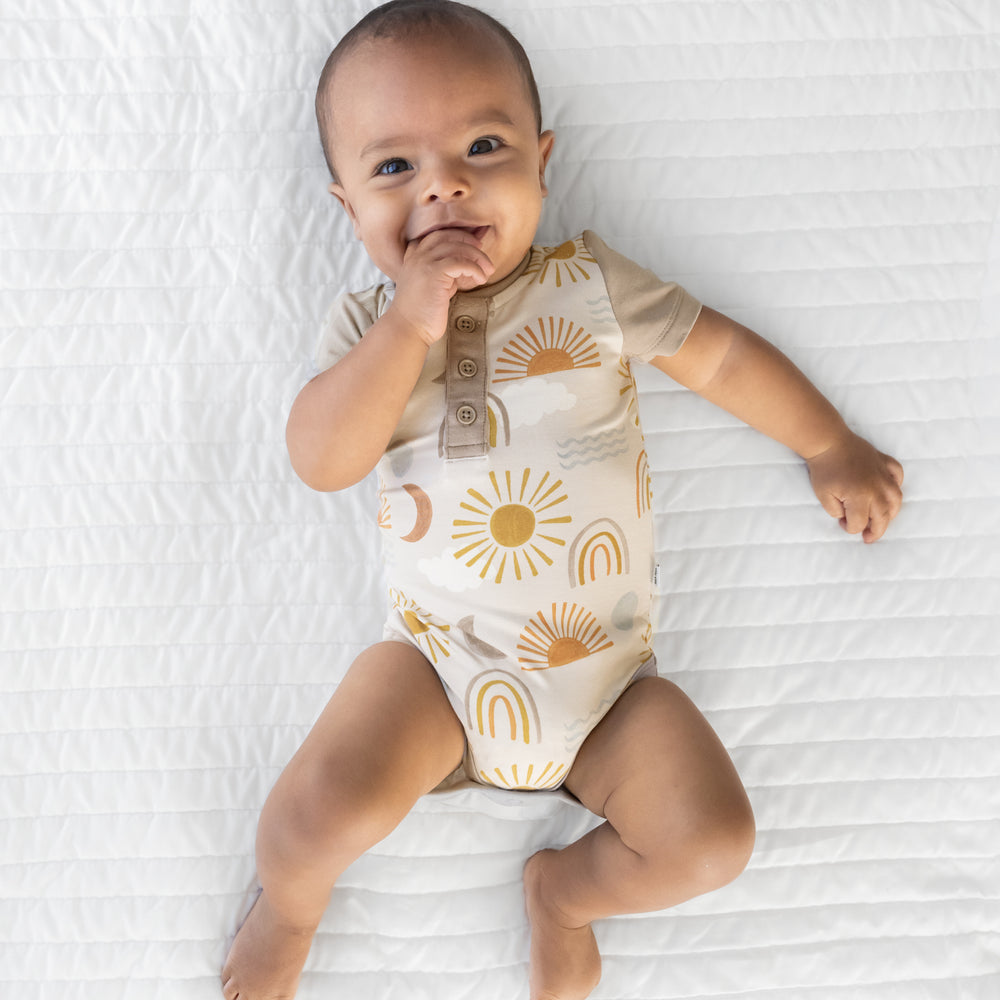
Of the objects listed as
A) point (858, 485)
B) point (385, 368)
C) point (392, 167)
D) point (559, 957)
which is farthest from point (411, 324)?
point (559, 957)

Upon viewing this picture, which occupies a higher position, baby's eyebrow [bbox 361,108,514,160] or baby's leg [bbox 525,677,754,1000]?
baby's eyebrow [bbox 361,108,514,160]

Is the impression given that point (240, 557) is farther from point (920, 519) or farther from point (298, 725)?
point (920, 519)

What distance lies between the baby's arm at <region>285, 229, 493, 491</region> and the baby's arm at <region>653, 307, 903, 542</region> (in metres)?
0.27

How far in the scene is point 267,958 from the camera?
1.00 metres

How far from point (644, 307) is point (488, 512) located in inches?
10.8

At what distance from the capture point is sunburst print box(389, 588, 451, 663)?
983 millimetres

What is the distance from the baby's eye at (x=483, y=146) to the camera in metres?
0.94

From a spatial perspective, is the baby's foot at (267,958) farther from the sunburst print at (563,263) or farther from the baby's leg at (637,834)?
the sunburst print at (563,263)

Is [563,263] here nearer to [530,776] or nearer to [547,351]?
[547,351]

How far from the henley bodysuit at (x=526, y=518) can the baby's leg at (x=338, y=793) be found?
36mm

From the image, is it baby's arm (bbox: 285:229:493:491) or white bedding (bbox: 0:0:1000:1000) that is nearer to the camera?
baby's arm (bbox: 285:229:493:491)

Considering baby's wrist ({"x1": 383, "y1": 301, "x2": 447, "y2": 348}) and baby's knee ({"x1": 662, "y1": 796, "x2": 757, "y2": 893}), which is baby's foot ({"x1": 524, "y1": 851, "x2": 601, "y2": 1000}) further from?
baby's wrist ({"x1": 383, "y1": 301, "x2": 447, "y2": 348})

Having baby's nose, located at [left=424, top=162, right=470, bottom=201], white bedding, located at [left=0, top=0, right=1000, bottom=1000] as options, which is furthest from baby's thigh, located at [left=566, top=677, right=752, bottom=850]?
baby's nose, located at [left=424, top=162, right=470, bottom=201]

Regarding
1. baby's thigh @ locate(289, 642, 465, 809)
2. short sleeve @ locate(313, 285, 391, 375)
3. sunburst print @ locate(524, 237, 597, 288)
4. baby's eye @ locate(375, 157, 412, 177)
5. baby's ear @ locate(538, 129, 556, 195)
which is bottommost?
baby's thigh @ locate(289, 642, 465, 809)
